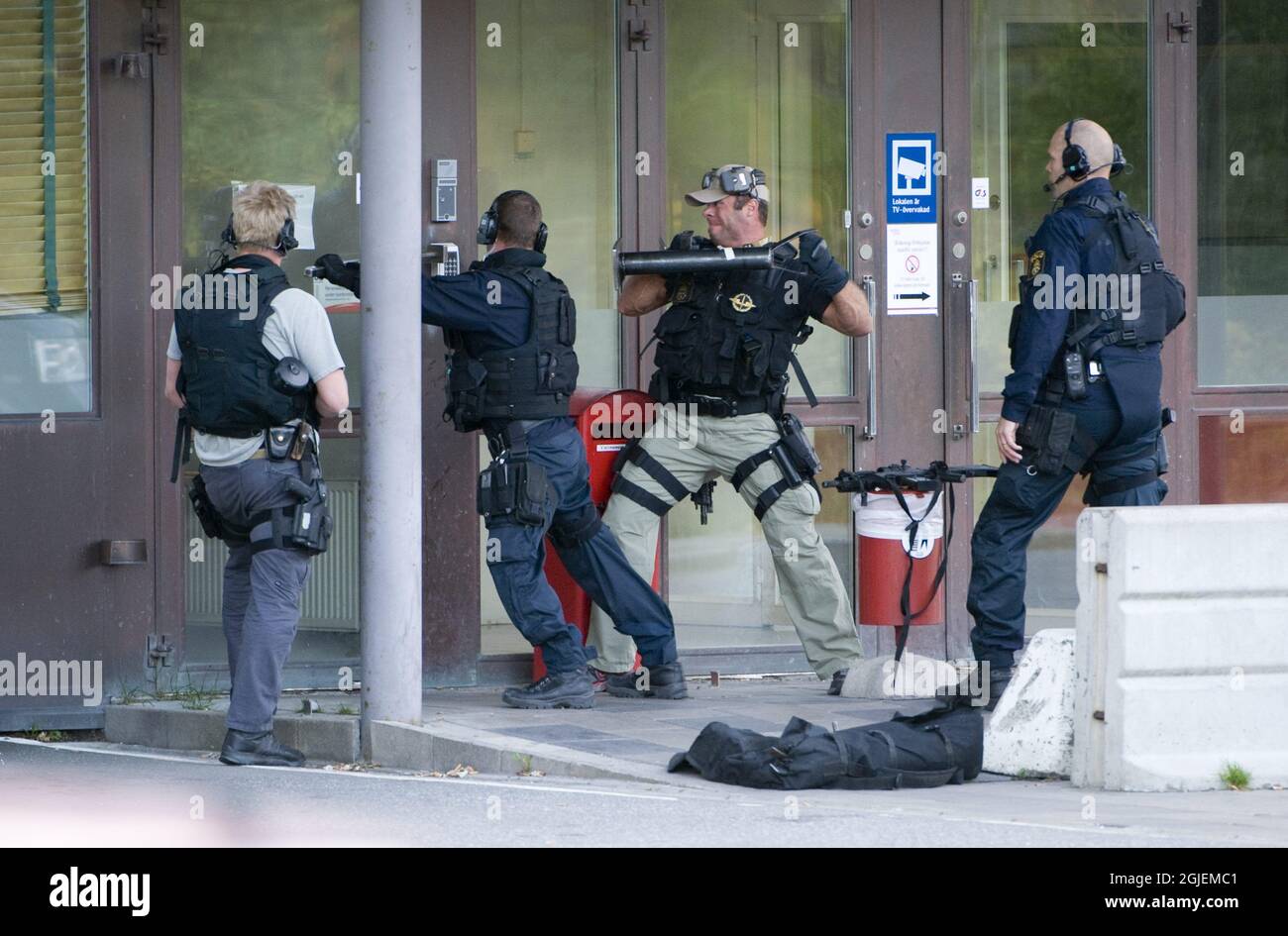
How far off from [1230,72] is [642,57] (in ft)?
9.31

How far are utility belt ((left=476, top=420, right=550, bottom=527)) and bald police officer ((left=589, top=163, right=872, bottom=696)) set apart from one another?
0.63 meters

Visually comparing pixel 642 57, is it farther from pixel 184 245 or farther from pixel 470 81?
pixel 184 245

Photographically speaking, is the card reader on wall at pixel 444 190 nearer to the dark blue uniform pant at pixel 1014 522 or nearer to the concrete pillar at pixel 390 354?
the concrete pillar at pixel 390 354

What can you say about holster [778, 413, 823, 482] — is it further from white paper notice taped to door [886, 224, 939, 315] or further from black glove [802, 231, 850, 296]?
white paper notice taped to door [886, 224, 939, 315]

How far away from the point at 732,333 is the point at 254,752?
2.53 m

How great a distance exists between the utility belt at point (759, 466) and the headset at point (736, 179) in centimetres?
94

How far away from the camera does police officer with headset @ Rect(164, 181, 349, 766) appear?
7289mm

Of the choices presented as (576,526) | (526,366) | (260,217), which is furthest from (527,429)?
(260,217)

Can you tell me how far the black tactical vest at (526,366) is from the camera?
8070 mm

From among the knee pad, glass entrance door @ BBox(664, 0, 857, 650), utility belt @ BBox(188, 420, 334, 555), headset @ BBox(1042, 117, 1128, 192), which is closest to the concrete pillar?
utility belt @ BBox(188, 420, 334, 555)

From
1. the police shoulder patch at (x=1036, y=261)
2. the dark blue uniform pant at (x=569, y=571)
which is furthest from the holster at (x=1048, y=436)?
the dark blue uniform pant at (x=569, y=571)

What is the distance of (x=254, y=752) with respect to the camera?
7426 mm

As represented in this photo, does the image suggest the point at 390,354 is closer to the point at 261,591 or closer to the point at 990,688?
the point at 261,591
